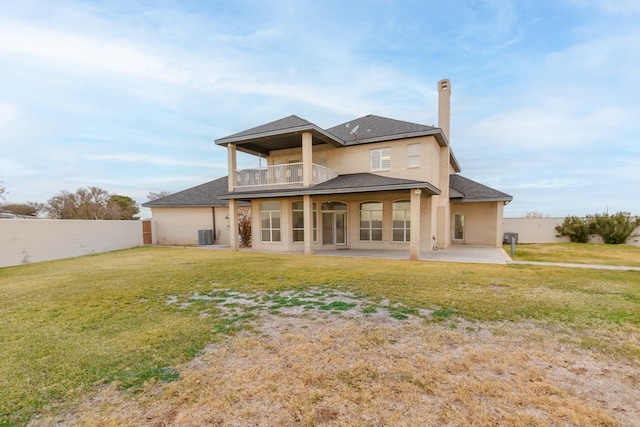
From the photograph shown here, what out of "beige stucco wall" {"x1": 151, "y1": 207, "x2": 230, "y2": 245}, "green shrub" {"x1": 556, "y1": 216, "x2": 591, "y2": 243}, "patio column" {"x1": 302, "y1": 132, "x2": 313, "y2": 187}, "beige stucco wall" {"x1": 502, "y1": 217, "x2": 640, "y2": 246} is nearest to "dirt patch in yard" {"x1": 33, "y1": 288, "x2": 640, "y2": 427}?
"patio column" {"x1": 302, "y1": 132, "x2": 313, "y2": 187}

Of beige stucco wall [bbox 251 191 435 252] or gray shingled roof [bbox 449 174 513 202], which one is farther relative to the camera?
gray shingled roof [bbox 449 174 513 202]

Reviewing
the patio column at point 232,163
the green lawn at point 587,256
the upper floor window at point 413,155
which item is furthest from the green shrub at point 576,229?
the patio column at point 232,163

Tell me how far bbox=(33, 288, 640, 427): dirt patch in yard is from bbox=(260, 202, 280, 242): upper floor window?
12.2 m

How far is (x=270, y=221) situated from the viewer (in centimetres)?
1723

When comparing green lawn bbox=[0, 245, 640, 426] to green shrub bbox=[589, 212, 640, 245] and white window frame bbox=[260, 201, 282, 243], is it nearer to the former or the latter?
white window frame bbox=[260, 201, 282, 243]

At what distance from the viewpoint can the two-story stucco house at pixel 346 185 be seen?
14742mm

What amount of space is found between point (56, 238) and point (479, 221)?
2439cm

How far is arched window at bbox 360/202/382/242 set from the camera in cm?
1622

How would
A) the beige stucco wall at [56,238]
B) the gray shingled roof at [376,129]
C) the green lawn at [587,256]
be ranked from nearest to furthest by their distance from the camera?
the green lawn at [587,256], the beige stucco wall at [56,238], the gray shingled roof at [376,129]

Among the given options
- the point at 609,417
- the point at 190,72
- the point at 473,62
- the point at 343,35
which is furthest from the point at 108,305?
the point at 473,62

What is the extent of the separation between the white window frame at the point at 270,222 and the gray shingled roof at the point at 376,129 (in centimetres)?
570

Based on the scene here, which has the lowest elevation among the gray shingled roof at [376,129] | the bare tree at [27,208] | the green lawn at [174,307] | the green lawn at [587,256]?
the green lawn at [587,256]

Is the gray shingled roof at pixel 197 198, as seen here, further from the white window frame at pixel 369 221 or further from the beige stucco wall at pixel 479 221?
the beige stucco wall at pixel 479 221

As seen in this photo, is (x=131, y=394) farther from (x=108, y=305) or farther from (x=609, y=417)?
(x=609, y=417)
